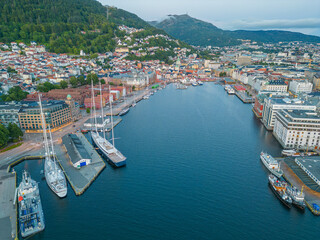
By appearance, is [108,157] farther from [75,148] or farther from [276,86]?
[276,86]

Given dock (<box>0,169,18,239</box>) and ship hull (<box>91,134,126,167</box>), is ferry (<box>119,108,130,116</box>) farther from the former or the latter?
dock (<box>0,169,18,239</box>)

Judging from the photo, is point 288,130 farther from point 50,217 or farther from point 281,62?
point 281,62

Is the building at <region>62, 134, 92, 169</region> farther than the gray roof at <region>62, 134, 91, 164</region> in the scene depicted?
No

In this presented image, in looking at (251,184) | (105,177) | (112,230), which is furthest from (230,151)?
(112,230)

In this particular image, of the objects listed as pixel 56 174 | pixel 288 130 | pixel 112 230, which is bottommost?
pixel 112 230

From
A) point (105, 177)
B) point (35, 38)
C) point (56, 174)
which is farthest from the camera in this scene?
point (35, 38)

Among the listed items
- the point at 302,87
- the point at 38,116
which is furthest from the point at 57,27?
the point at 302,87

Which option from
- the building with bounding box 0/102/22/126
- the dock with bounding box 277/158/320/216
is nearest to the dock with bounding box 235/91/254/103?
the dock with bounding box 277/158/320/216
